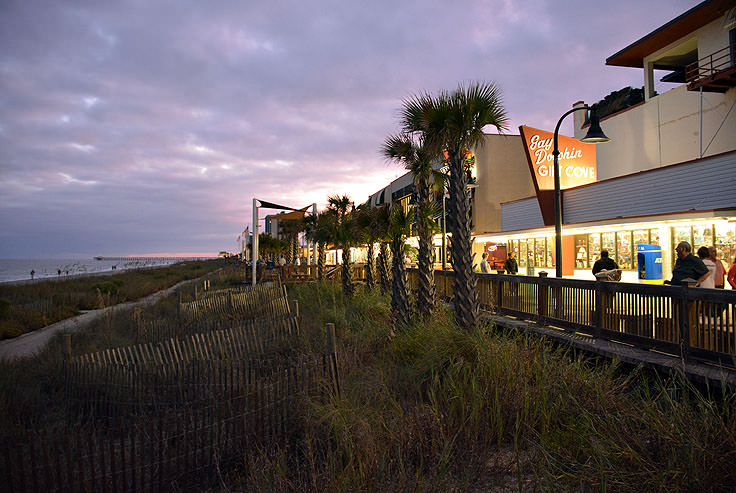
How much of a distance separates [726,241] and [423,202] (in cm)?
894

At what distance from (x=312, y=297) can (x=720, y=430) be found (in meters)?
14.6

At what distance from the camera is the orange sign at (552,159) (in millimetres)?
19188

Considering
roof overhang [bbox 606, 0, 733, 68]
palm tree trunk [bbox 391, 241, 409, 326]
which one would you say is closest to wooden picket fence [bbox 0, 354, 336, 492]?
palm tree trunk [bbox 391, 241, 409, 326]

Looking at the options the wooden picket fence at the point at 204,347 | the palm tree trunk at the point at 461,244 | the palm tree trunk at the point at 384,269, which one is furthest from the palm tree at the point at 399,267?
the palm tree trunk at the point at 384,269

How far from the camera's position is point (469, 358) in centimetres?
623

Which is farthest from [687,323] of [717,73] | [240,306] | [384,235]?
Answer: [717,73]

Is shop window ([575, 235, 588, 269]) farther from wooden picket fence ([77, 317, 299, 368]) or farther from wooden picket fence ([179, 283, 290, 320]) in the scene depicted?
wooden picket fence ([77, 317, 299, 368])

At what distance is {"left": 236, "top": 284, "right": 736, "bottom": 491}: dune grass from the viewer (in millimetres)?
3297

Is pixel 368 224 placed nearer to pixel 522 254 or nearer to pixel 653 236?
pixel 653 236

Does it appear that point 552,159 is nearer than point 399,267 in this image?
No

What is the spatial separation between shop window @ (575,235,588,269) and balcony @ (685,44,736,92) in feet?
21.1

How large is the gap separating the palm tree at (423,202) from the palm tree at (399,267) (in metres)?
0.40

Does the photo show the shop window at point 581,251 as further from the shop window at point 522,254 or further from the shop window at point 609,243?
the shop window at point 522,254

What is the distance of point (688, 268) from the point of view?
716cm
